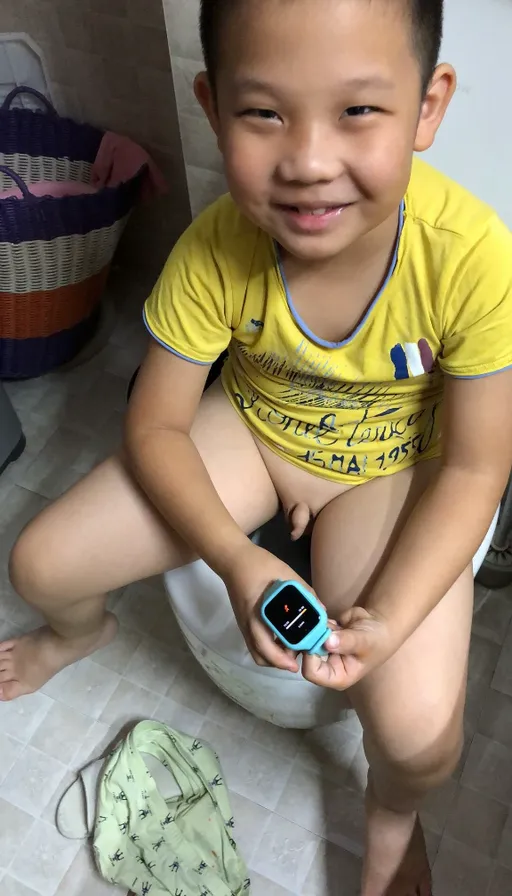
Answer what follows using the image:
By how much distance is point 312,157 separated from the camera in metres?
0.52

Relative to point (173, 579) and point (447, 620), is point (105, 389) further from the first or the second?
point (447, 620)

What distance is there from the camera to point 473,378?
677mm

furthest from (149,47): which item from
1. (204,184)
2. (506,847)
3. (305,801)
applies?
(506,847)

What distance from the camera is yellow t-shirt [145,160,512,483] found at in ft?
2.16

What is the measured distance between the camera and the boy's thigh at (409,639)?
0.71m

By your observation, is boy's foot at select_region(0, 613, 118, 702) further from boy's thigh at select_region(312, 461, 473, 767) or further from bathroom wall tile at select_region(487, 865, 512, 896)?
bathroom wall tile at select_region(487, 865, 512, 896)

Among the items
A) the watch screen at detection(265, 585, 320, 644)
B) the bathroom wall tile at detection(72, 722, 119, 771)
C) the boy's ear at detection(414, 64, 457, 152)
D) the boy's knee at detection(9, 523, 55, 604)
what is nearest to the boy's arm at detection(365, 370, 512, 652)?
the watch screen at detection(265, 585, 320, 644)

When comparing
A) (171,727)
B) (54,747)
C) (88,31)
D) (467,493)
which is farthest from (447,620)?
(88,31)

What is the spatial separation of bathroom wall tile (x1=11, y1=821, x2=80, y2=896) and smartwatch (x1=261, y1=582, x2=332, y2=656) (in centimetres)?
58

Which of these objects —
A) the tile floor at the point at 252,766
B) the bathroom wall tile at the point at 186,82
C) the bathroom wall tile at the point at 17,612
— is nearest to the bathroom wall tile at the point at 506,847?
the tile floor at the point at 252,766

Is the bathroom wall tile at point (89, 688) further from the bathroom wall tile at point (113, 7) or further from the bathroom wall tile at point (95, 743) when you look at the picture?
the bathroom wall tile at point (113, 7)

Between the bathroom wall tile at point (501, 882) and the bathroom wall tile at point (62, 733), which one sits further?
the bathroom wall tile at point (62, 733)

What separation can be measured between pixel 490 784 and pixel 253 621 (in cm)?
51

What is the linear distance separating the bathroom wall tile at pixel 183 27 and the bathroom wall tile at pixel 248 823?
87 cm
